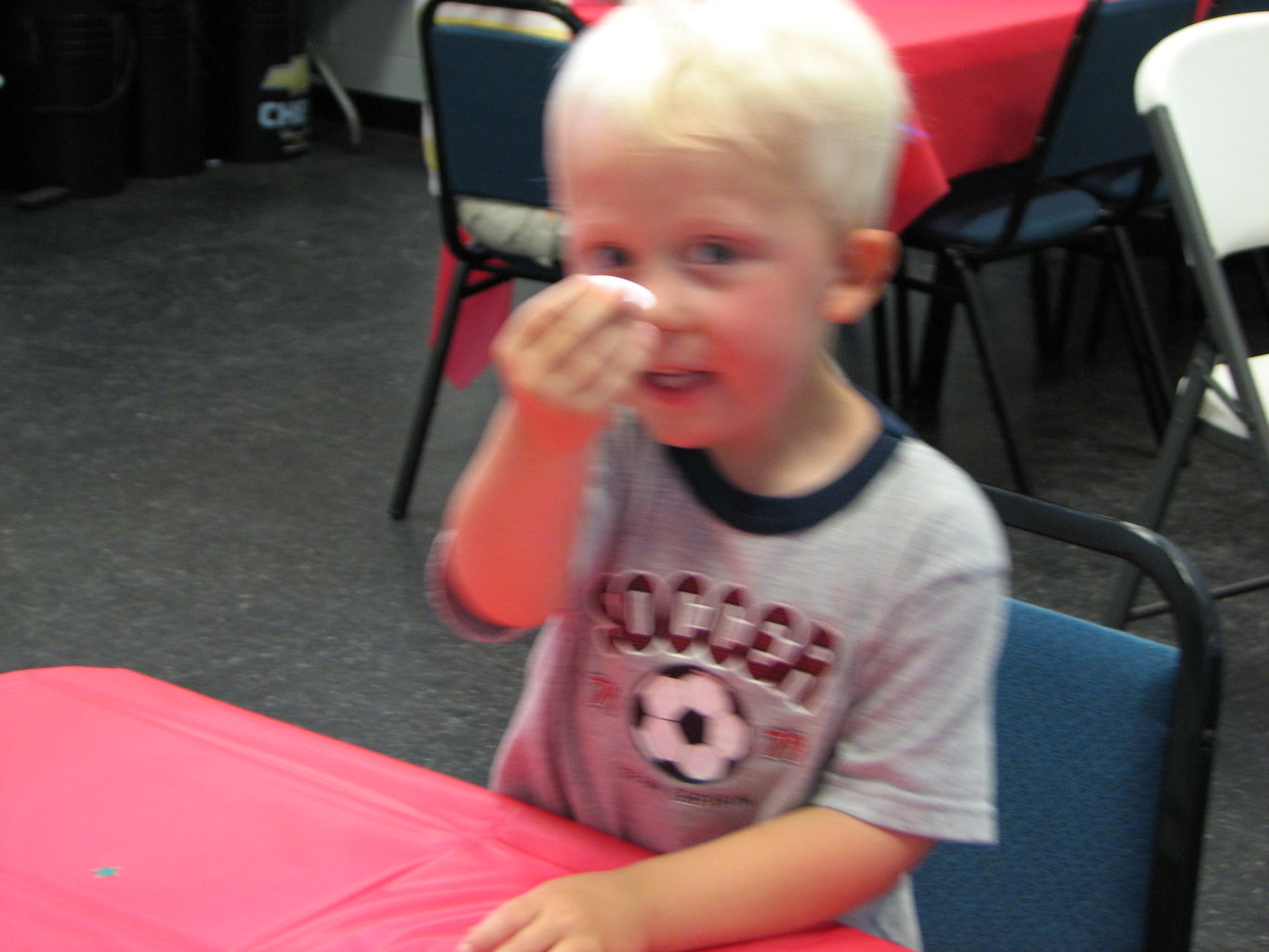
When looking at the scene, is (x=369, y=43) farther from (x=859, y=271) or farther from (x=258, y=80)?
(x=859, y=271)

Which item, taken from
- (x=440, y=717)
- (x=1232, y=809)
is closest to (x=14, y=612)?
(x=440, y=717)

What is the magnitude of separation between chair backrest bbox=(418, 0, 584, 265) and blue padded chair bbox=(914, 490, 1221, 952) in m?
1.42

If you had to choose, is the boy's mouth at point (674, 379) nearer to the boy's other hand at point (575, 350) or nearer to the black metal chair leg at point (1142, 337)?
the boy's other hand at point (575, 350)

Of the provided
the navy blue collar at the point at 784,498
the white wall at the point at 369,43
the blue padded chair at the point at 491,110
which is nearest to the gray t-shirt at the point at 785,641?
the navy blue collar at the point at 784,498

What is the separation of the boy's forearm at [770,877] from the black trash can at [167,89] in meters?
4.20

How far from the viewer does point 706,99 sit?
58cm

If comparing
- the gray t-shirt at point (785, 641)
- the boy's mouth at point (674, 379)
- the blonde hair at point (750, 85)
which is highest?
the blonde hair at point (750, 85)

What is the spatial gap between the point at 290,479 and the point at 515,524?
208 centimetres

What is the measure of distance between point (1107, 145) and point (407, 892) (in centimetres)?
227

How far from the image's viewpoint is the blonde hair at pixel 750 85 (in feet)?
1.90

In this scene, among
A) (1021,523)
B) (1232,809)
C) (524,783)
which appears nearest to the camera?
(524,783)

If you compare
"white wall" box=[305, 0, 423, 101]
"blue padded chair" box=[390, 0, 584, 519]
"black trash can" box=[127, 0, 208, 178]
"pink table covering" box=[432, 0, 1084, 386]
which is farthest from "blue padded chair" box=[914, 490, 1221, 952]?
"white wall" box=[305, 0, 423, 101]

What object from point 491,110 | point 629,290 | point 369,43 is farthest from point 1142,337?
point 369,43

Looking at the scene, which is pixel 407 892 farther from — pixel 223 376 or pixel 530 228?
pixel 223 376
